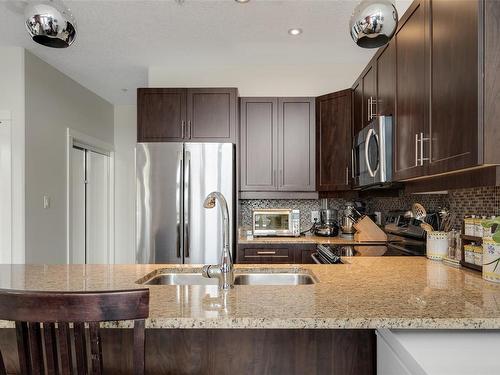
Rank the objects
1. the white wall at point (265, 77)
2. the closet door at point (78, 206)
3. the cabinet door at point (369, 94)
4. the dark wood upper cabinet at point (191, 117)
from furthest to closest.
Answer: the closet door at point (78, 206) < the white wall at point (265, 77) < the dark wood upper cabinet at point (191, 117) < the cabinet door at point (369, 94)

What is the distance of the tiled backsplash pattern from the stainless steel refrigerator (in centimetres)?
72

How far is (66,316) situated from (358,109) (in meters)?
2.87

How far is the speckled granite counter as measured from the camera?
1.08 meters

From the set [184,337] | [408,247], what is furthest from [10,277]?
[408,247]

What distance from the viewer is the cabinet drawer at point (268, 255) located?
3.41 metres

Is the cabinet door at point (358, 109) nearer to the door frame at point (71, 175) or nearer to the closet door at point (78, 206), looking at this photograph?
the door frame at point (71, 175)

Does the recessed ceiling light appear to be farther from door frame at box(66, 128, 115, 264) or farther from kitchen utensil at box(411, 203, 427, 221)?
door frame at box(66, 128, 115, 264)

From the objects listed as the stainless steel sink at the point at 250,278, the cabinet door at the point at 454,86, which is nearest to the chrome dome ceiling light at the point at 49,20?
the stainless steel sink at the point at 250,278

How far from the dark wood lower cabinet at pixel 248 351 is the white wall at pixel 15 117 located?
102 inches

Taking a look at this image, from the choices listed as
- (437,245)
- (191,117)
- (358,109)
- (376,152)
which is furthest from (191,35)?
(437,245)

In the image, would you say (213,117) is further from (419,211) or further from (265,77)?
(419,211)

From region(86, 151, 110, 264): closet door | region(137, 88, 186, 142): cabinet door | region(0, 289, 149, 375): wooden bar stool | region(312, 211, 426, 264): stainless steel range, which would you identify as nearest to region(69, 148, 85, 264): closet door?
region(86, 151, 110, 264): closet door

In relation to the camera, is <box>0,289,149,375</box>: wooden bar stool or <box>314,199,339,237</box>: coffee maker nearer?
<box>0,289,149,375</box>: wooden bar stool

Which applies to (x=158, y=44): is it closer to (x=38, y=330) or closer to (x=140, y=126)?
(x=140, y=126)
